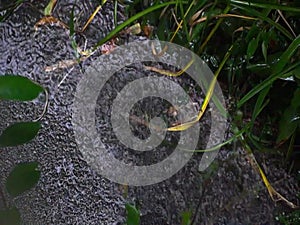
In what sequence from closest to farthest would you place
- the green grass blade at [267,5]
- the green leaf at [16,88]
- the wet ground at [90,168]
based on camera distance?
the green leaf at [16,88] → the green grass blade at [267,5] → the wet ground at [90,168]

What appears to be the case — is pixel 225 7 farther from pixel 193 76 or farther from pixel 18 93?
pixel 18 93

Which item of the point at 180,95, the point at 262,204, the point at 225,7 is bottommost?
the point at 262,204

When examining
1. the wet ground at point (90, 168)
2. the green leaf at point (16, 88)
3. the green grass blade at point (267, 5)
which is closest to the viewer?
the green leaf at point (16, 88)

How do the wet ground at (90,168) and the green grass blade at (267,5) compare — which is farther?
the wet ground at (90,168)

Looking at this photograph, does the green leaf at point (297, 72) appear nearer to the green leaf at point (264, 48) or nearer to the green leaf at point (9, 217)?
the green leaf at point (264, 48)

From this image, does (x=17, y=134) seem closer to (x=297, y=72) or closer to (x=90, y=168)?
(x=90, y=168)

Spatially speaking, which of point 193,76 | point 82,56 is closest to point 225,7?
point 193,76

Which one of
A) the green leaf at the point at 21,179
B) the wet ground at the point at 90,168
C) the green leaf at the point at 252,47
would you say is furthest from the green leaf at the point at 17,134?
the green leaf at the point at 252,47
